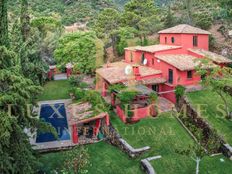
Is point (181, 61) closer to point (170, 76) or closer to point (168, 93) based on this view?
point (170, 76)

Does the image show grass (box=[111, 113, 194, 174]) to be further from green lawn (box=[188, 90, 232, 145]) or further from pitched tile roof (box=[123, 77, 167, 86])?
pitched tile roof (box=[123, 77, 167, 86])

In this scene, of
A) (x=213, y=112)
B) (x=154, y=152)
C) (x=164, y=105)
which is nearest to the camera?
(x=154, y=152)

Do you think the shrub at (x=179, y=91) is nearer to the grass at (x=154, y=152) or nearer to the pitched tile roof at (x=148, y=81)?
the grass at (x=154, y=152)

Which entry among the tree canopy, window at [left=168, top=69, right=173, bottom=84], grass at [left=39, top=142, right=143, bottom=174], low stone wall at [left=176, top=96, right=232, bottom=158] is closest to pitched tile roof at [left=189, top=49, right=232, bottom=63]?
window at [left=168, top=69, right=173, bottom=84]

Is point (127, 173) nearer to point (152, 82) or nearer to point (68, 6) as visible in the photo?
point (152, 82)

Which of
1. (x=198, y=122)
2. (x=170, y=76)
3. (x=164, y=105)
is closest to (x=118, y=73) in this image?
(x=170, y=76)
